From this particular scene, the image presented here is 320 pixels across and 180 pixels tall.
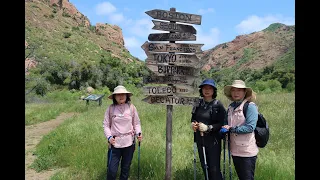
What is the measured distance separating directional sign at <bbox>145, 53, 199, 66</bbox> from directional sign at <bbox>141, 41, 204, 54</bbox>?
0.07 m

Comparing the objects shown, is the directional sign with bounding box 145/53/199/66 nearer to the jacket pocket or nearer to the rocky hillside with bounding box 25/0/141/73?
the jacket pocket

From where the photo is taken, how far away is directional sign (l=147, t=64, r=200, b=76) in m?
4.73

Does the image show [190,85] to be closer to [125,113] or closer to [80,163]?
[125,113]

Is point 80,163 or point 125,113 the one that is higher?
point 125,113

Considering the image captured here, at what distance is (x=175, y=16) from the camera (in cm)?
471

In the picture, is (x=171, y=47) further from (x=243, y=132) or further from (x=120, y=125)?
(x=243, y=132)

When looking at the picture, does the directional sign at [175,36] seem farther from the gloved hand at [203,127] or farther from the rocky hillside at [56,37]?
the rocky hillside at [56,37]

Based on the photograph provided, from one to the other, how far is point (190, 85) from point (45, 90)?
27648 millimetres

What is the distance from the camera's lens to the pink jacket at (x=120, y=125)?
4445 millimetres

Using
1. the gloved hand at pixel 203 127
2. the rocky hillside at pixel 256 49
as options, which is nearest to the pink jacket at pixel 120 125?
the gloved hand at pixel 203 127

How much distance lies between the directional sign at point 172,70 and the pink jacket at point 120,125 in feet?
2.35

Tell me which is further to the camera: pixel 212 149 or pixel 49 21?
pixel 49 21

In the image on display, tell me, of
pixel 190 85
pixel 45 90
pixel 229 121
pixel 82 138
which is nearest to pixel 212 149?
pixel 229 121
